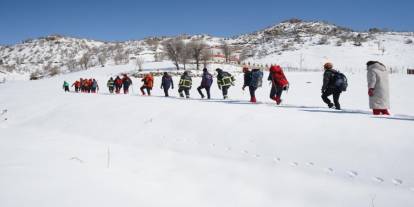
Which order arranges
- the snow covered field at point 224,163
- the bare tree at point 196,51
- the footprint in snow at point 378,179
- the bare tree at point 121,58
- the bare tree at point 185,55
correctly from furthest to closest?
the bare tree at point 121,58 < the bare tree at point 196,51 < the bare tree at point 185,55 < the footprint in snow at point 378,179 < the snow covered field at point 224,163

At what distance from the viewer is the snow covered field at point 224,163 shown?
5336 millimetres

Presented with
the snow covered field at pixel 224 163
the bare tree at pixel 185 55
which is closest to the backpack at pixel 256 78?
the snow covered field at pixel 224 163

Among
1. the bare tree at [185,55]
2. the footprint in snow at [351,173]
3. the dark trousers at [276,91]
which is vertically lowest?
the footprint in snow at [351,173]

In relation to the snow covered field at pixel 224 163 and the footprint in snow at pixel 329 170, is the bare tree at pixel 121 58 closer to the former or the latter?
the snow covered field at pixel 224 163

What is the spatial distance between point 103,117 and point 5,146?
4524 mm

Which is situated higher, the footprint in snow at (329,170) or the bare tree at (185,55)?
the bare tree at (185,55)

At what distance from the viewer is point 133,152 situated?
8617 mm

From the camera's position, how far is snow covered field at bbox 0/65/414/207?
5336mm

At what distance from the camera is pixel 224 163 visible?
294 inches

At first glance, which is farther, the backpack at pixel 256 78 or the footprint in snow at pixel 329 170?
the backpack at pixel 256 78

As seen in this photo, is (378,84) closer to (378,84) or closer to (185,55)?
(378,84)

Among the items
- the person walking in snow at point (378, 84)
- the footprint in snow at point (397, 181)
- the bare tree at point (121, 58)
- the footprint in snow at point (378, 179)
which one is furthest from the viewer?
the bare tree at point (121, 58)

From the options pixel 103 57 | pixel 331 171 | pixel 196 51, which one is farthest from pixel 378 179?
pixel 103 57

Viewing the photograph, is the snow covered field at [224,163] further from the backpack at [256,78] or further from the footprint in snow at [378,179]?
the backpack at [256,78]
